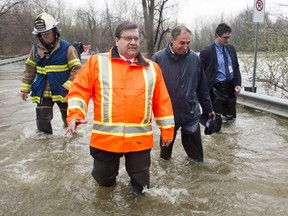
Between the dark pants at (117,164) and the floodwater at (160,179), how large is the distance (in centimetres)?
23

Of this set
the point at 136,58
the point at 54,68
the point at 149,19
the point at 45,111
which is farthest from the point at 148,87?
the point at 149,19

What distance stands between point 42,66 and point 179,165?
281cm

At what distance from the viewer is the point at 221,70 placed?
6.38m

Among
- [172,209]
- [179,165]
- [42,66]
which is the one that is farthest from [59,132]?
[172,209]

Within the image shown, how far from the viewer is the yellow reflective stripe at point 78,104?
10.7 ft

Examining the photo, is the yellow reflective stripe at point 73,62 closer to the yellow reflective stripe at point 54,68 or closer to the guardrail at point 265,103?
the yellow reflective stripe at point 54,68

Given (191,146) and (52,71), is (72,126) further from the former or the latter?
(52,71)

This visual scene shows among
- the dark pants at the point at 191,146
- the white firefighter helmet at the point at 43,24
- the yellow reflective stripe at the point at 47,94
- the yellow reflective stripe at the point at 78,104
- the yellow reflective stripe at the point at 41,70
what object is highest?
the white firefighter helmet at the point at 43,24

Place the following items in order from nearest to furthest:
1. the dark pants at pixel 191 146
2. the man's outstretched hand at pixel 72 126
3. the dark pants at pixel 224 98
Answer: the man's outstretched hand at pixel 72 126
the dark pants at pixel 191 146
the dark pants at pixel 224 98

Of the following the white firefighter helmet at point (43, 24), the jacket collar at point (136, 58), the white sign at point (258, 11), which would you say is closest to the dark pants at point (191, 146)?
the jacket collar at point (136, 58)

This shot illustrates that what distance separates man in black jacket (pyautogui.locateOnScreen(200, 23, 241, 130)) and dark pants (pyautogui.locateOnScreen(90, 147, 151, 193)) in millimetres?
2664

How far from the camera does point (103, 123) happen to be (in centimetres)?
340

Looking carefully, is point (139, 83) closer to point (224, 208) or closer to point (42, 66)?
point (224, 208)

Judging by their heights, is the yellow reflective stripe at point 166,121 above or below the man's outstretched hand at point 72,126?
below
